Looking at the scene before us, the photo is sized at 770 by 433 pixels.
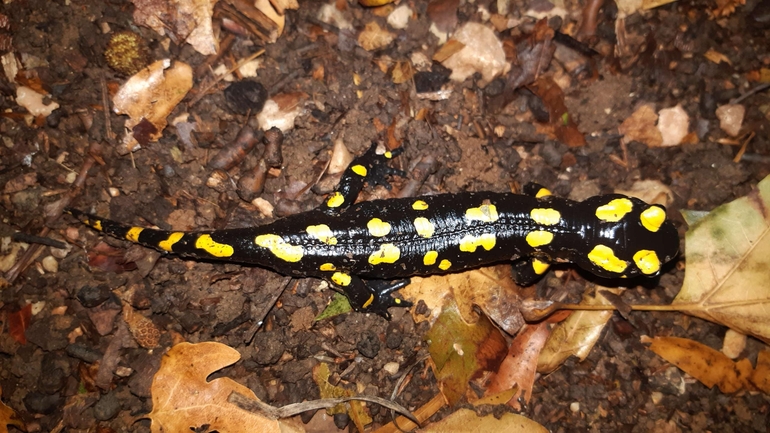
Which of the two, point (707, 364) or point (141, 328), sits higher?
point (141, 328)

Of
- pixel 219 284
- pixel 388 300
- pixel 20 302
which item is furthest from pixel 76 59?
pixel 388 300

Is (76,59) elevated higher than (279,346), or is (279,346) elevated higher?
(76,59)

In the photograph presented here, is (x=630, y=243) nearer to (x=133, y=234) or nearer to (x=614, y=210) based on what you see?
(x=614, y=210)

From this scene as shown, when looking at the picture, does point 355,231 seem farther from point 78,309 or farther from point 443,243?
point 78,309

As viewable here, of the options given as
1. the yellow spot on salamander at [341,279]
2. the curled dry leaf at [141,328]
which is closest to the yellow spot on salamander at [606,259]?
the yellow spot on salamander at [341,279]

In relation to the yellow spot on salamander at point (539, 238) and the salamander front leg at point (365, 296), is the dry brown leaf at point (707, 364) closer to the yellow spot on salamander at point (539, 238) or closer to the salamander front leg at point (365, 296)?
the yellow spot on salamander at point (539, 238)

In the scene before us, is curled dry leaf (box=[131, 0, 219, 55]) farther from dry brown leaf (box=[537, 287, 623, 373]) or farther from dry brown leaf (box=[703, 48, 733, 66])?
dry brown leaf (box=[703, 48, 733, 66])

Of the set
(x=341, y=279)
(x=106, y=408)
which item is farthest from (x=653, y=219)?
(x=106, y=408)
